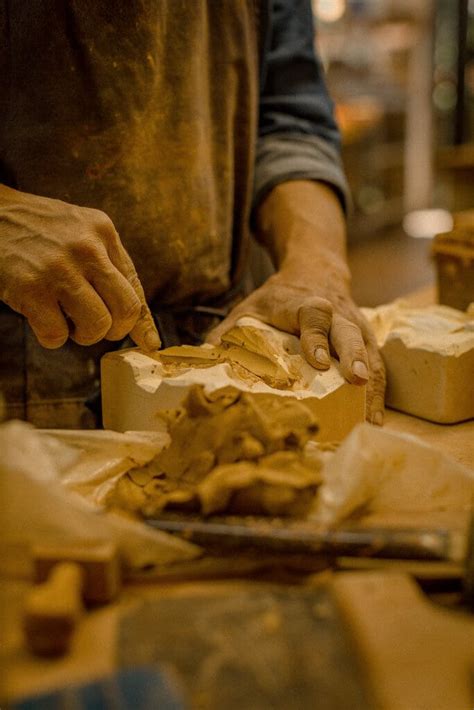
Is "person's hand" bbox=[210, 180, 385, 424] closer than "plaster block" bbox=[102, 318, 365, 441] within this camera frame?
No

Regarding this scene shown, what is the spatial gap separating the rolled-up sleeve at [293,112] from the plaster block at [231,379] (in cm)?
83

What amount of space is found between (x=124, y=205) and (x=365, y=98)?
763cm

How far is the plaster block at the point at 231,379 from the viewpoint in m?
1.51

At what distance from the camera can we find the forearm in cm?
212

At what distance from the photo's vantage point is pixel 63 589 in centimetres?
84

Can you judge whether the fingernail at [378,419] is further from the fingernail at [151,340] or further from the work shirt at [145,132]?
the work shirt at [145,132]

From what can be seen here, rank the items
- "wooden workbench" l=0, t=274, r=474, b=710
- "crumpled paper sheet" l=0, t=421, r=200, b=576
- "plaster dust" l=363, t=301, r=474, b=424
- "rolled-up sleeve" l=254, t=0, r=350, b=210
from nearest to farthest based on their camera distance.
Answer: "wooden workbench" l=0, t=274, r=474, b=710 < "crumpled paper sheet" l=0, t=421, r=200, b=576 < "plaster dust" l=363, t=301, r=474, b=424 < "rolled-up sleeve" l=254, t=0, r=350, b=210

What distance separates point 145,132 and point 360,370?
2.79 feet

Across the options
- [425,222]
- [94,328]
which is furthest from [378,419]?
[425,222]

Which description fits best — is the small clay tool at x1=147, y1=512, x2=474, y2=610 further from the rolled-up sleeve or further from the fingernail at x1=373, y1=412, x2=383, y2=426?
the rolled-up sleeve

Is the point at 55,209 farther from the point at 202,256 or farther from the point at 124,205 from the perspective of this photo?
the point at 202,256

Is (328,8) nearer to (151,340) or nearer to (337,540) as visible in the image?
(151,340)

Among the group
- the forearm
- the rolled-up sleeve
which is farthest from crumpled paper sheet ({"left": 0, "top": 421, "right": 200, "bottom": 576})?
the rolled-up sleeve

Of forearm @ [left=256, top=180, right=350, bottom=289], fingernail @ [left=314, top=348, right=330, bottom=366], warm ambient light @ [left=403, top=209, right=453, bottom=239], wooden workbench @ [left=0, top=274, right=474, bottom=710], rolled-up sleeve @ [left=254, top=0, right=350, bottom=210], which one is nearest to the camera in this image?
wooden workbench @ [left=0, top=274, right=474, bottom=710]
